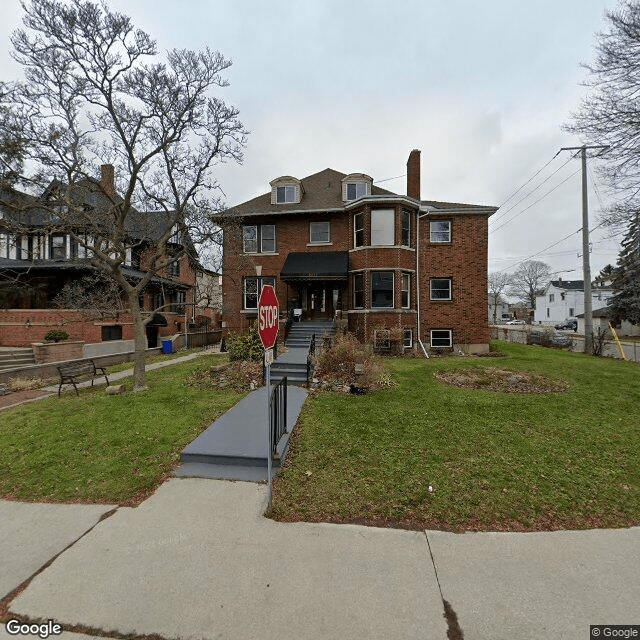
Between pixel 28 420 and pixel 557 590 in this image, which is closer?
pixel 557 590

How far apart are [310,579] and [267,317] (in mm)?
2639

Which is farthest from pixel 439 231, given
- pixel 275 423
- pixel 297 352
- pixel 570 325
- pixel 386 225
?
pixel 570 325

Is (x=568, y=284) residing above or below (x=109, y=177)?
above

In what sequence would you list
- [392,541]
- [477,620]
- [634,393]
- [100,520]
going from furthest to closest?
1. [634,393]
2. [100,520]
3. [392,541]
4. [477,620]

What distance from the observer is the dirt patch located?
9094mm

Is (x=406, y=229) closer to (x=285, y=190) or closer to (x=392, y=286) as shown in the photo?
(x=392, y=286)

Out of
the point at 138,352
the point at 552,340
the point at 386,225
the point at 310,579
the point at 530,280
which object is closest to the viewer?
the point at 310,579

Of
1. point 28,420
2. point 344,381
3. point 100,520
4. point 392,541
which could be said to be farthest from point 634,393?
point 28,420

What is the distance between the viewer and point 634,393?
8797mm

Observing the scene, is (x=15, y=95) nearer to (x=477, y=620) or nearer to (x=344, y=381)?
(x=344, y=381)

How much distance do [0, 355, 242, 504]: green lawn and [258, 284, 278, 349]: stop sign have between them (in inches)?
113

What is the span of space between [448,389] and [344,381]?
10.0 ft

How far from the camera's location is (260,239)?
18.5 metres

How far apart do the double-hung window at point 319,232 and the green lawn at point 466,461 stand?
11.6 m
